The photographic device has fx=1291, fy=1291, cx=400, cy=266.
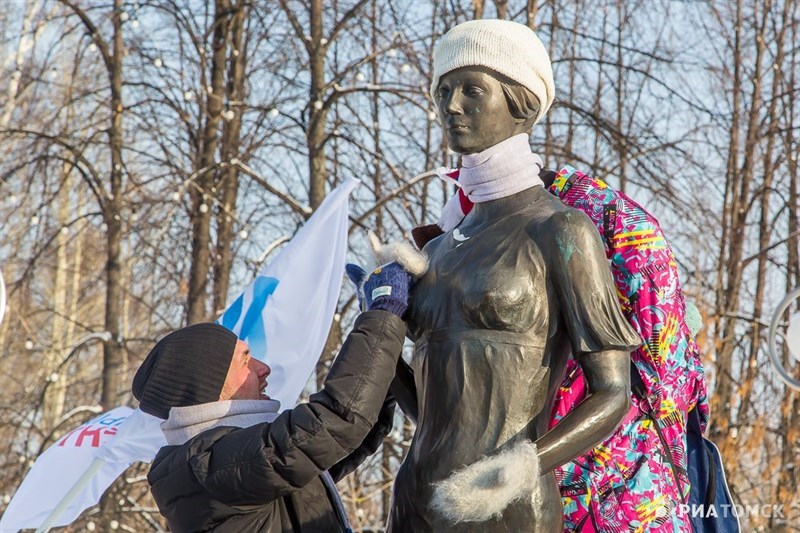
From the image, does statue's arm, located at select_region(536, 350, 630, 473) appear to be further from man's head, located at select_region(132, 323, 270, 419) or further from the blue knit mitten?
man's head, located at select_region(132, 323, 270, 419)

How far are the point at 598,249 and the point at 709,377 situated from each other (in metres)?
8.81

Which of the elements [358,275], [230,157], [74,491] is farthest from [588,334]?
[230,157]

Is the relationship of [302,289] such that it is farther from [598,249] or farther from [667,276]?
[598,249]

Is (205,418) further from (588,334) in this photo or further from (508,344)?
(588,334)

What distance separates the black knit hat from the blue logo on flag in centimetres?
341

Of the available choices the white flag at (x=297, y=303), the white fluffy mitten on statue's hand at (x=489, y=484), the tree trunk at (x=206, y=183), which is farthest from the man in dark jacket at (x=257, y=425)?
the tree trunk at (x=206, y=183)

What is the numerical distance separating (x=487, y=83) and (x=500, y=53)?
73 millimetres

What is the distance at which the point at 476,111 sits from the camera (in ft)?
9.64

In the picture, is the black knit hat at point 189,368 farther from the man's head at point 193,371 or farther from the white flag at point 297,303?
the white flag at point 297,303

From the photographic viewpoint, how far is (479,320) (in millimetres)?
2775

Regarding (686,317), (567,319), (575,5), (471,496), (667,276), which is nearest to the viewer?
(471,496)

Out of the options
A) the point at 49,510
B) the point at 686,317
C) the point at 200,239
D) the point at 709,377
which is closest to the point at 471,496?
the point at 686,317

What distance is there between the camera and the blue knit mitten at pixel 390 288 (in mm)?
2871

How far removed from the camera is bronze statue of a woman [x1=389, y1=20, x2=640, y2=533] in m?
2.67
